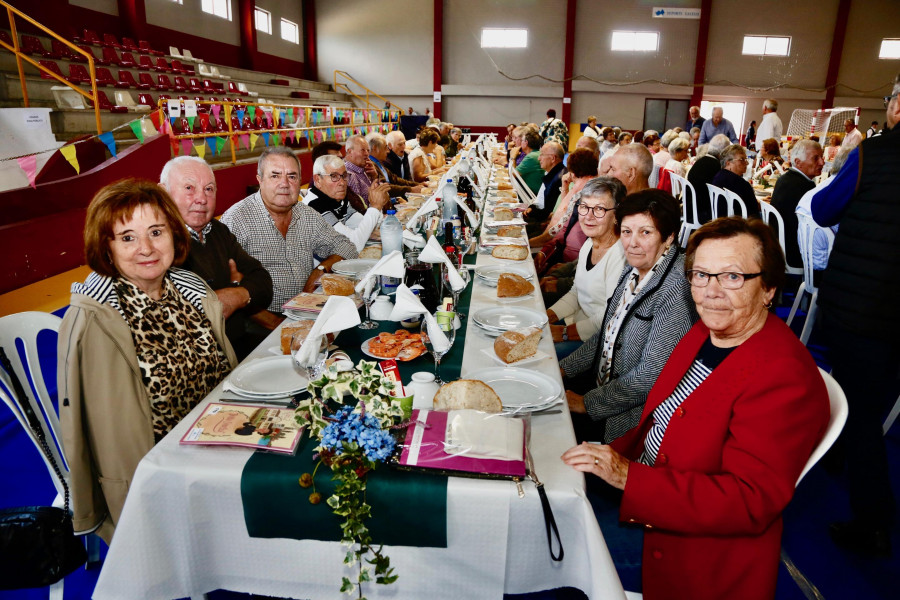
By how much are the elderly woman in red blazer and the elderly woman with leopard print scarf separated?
3.63 feet

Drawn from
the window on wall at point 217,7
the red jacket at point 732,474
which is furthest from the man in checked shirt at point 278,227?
the window on wall at point 217,7

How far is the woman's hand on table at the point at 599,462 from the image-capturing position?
113 cm

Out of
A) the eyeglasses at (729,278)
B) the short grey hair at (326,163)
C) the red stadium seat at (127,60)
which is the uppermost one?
the red stadium seat at (127,60)

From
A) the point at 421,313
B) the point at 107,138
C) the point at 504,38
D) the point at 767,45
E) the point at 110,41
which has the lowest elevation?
the point at 421,313

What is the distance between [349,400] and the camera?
1.36 m

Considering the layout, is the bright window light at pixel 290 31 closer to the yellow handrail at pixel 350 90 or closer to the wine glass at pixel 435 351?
the yellow handrail at pixel 350 90

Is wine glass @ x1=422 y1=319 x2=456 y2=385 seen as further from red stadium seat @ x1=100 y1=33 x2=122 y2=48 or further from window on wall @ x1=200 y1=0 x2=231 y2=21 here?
window on wall @ x1=200 y1=0 x2=231 y2=21

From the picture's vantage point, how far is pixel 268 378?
1513mm

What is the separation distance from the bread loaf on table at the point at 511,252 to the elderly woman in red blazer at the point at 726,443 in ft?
5.17

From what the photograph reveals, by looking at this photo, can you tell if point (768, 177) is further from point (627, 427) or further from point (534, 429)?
→ point (534, 429)

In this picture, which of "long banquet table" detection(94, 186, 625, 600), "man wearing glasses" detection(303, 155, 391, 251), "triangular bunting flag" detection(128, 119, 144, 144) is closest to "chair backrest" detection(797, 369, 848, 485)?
"long banquet table" detection(94, 186, 625, 600)

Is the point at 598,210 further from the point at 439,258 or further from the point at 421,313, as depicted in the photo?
the point at 421,313

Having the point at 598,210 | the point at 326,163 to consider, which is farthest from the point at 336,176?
the point at 598,210

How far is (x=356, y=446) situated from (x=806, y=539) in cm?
188
